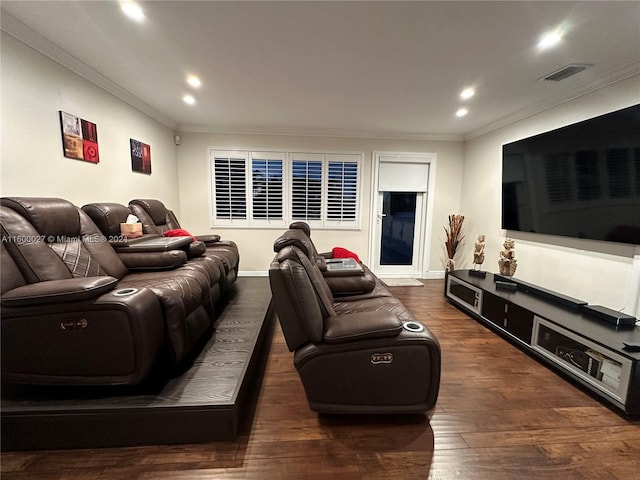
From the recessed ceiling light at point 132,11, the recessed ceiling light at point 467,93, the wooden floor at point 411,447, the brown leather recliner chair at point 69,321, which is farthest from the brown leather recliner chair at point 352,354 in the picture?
the recessed ceiling light at point 467,93

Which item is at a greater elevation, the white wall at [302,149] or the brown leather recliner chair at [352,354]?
the white wall at [302,149]

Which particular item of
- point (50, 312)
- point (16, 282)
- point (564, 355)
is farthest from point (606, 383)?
point (16, 282)

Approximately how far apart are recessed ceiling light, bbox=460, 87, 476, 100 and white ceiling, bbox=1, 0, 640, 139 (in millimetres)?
74

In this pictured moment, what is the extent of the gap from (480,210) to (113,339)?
14.8 feet

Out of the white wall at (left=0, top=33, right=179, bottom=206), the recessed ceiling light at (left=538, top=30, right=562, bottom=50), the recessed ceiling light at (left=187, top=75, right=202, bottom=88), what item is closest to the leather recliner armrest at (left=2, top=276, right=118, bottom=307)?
the white wall at (left=0, top=33, right=179, bottom=206)

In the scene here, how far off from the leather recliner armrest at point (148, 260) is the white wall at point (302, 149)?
7.41 feet

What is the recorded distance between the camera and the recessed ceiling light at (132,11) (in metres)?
1.58

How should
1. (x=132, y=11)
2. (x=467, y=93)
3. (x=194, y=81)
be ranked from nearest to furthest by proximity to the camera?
(x=132, y=11) → (x=194, y=81) → (x=467, y=93)

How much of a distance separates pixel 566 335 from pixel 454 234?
2528 mm

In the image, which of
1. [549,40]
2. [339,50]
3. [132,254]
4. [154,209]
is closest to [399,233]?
[549,40]

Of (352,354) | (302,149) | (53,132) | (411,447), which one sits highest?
(302,149)

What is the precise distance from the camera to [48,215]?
171 centimetres

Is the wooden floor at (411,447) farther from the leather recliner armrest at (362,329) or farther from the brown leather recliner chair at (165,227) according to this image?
the brown leather recliner chair at (165,227)

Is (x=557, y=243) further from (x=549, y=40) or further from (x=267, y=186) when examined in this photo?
(x=267, y=186)
